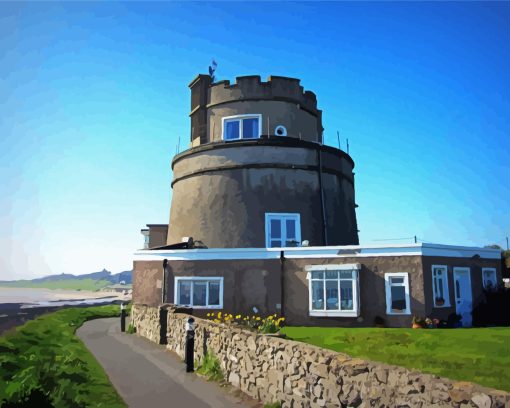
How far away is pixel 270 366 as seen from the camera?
940 cm

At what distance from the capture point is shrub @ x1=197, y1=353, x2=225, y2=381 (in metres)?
11.6

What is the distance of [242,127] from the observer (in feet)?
97.9

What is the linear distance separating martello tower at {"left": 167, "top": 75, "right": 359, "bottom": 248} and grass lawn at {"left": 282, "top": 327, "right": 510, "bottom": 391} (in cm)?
922

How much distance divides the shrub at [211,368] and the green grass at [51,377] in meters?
2.56

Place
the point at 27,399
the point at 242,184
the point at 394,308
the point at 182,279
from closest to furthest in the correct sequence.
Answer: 1. the point at 27,399
2. the point at 394,308
3. the point at 182,279
4. the point at 242,184

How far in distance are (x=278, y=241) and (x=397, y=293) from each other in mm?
8169

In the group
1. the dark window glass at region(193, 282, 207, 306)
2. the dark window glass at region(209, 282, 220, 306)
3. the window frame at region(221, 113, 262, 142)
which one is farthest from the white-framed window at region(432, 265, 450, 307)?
the window frame at region(221, 113, 262, 142)

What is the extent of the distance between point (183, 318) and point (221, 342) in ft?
13.1

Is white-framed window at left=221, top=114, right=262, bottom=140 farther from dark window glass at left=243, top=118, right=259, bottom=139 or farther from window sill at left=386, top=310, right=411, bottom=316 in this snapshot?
window sill at left=386, top=310, right=411, bottom=316

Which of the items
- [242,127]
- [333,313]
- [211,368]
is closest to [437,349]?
[211,368]

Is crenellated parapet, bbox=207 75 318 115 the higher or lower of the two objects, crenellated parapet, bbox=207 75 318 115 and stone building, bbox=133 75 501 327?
the higher

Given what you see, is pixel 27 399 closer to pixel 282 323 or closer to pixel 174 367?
pixel 174 367

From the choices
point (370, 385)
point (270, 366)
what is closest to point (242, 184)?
point (270, 366)

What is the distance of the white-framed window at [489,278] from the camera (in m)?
22.7
